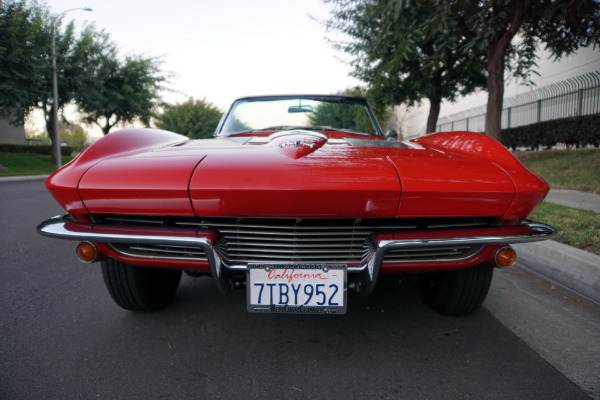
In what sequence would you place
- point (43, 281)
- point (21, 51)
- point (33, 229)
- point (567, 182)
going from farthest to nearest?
1. point (21, 51)
2. point (567, 182)
3. point (33, 229)
4. point (43, 281)

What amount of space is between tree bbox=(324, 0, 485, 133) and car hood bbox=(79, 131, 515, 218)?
521cm

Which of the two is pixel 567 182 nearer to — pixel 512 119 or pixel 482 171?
pixel 482 171

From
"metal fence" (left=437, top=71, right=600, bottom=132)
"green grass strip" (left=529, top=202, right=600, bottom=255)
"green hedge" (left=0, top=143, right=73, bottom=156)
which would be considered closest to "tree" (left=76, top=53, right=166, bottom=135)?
"green hedge" (left=0, top=143, right=73, bottom=156)

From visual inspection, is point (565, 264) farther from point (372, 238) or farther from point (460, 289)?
point (372, 238)

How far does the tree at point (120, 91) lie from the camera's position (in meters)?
19.7

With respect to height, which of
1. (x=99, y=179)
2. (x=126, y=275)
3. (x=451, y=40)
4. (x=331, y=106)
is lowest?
(x=126, y=275)

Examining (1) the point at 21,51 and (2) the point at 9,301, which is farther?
(1) the point at 21,51

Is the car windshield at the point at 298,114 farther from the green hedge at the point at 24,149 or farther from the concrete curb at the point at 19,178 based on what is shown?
the green hedge at the point at 24,149

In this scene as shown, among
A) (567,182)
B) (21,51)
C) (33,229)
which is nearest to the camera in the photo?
(33,229)

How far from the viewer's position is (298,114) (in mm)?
3328

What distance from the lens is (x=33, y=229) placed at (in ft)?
14.9

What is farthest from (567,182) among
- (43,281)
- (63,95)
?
(63,95)

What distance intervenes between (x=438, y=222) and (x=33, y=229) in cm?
457

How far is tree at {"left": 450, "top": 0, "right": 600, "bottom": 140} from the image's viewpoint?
608cm
